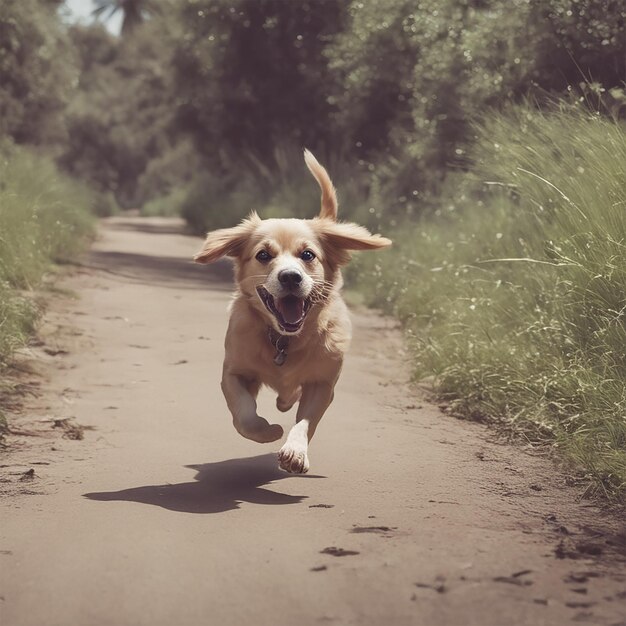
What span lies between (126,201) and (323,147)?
4496cm

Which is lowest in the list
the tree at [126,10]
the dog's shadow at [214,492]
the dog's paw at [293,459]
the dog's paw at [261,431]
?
the dog's shadow at [214,492]

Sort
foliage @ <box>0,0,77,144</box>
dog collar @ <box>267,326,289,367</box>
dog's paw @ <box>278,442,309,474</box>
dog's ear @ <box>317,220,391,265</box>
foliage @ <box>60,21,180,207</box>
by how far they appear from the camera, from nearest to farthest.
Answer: dog's paw @ <box>278,442,309,474</box> < dog collar @ <box>267,326,289,367</box> < dog's ear @ <box>317,220,391,265</box> < foliage @ <box>0,0,77,144</box> < foliage @ <box>60,21,180,207</box>

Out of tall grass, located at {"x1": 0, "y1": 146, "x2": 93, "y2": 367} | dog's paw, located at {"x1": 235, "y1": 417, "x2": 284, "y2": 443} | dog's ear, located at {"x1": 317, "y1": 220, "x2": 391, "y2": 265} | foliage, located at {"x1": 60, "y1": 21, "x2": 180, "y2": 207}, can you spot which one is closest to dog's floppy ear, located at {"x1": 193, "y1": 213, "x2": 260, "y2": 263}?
dog's ear, located at {"x1": 317, "y1": 220, "x2": 391, "y2": 265}

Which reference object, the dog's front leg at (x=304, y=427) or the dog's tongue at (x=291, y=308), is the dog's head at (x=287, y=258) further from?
the dog's front leg at (x=304, y=427)

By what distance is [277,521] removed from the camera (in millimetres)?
4426

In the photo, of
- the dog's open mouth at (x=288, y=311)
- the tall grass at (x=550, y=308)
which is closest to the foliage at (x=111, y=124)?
the tall grass at (x=550, y=308)

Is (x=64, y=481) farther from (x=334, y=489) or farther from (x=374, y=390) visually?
(x=374, y=390)

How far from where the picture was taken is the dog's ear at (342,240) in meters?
5.91

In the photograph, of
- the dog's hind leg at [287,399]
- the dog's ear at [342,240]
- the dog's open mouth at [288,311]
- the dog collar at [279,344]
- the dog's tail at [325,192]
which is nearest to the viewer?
the dog's open mouth at [288,311]

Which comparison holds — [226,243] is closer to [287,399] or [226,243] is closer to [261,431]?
[287,399]

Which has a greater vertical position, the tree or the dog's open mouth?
the tree

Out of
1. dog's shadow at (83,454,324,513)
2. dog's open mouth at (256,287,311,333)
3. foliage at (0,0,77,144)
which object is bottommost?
dog's shadow at (83,454,324,513)

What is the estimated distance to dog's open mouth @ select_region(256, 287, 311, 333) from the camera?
5344mm

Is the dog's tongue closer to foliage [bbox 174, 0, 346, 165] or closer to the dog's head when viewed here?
the dog's head
